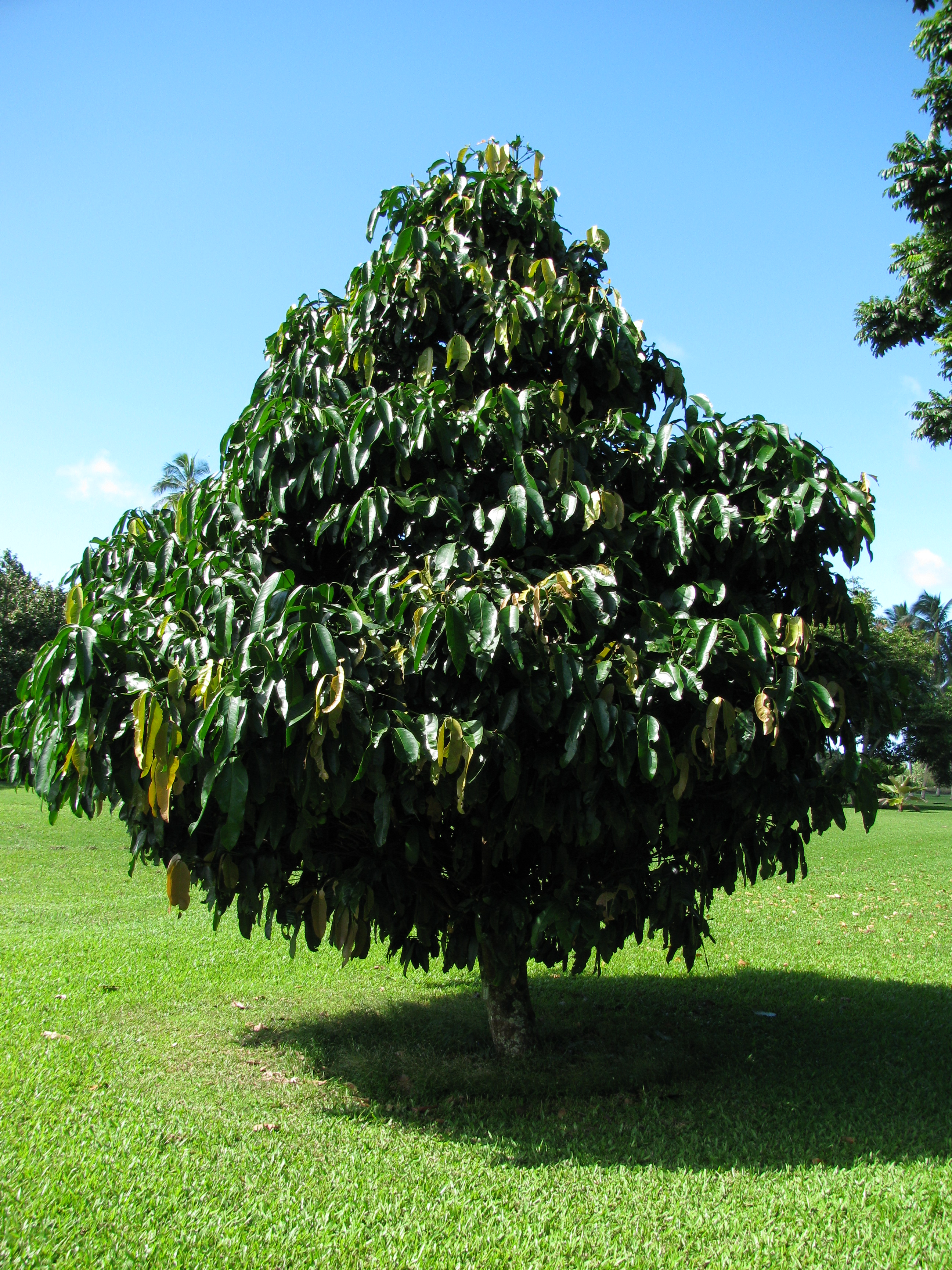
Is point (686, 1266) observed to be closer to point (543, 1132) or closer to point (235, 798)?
point (543, 1132)

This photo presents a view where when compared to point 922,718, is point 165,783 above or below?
below

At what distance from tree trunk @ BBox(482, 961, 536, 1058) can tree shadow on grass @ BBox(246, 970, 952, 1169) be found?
0.10 metres

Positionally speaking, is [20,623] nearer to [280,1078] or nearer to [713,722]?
[280,1078]

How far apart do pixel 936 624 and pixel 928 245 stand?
61.4 meters

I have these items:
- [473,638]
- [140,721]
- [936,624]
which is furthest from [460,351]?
[936,624]

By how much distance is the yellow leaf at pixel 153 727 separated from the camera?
3570 mm

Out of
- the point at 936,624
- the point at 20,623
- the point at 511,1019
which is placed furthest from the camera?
the point at 936,624

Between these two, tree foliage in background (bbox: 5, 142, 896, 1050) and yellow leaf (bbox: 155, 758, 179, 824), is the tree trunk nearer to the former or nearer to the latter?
tree foliage in background (bbox: 5, 142, 896, 1050)

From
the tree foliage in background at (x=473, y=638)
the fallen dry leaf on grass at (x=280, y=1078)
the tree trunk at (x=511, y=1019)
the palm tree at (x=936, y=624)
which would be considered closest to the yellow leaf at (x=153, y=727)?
the tree foliage in background at (x=473, y=638)

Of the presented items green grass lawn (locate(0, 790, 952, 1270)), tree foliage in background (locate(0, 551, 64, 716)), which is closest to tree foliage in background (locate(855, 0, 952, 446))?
green grass lawn (locate(0, 790, 952, 1270))

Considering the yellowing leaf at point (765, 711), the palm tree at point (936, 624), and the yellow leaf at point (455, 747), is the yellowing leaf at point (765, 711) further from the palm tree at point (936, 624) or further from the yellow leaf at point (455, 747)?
the palm tree at point (936, 624)

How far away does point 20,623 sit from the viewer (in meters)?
30.5

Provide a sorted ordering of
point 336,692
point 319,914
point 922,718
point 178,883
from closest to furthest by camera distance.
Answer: point 336,692 < point 178,883 < point 319,914 < point 922,718

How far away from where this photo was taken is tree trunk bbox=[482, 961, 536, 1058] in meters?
5.70
